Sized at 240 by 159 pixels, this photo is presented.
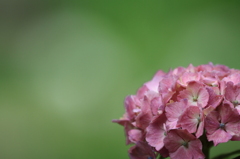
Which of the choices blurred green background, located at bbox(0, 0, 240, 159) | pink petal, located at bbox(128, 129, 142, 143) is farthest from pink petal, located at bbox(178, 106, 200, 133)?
blurred green background, located at bbox(0, 0, 240, 159)

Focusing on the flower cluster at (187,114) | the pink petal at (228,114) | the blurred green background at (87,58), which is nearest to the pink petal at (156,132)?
the flower cluster at (187,114)

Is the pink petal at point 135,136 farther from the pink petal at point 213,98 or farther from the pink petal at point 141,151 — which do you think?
the pink petal at point 213,98

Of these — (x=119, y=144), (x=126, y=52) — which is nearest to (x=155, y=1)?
(x=126, y=52)

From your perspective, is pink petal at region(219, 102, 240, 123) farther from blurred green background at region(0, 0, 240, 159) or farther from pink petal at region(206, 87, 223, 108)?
blurred green background at region(0, 0, 240, 159)

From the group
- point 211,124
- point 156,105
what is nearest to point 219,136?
point 211,124

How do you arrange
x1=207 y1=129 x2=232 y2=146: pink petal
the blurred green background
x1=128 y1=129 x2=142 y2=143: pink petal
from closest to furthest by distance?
1. x1=207 y1=129 x2=232 y2=146: pink petal
2. x1=128 y1=129 x2=142 y2=143: pink petal
3. the blurred green background

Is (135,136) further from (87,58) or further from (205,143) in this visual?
(87,58)

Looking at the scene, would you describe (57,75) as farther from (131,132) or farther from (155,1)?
(131,132)
